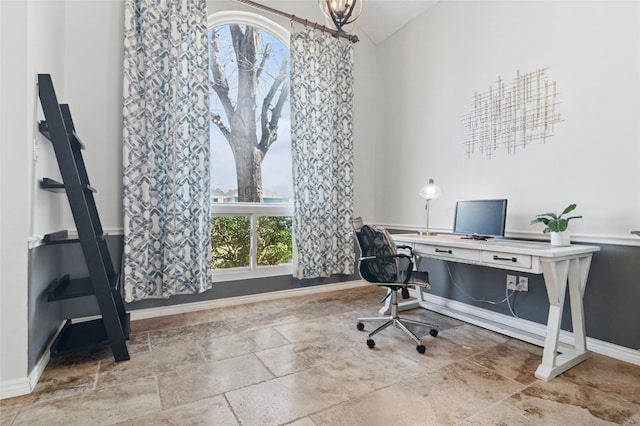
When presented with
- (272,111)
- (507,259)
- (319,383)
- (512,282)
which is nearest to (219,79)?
(272,111)

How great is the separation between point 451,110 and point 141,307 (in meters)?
3.60

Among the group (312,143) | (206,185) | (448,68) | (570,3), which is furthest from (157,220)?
(570,3)

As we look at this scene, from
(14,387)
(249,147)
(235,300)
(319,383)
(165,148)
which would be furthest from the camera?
(249,147)

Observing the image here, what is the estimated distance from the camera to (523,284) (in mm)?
2672

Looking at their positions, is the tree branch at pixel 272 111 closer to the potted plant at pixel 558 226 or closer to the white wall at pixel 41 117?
the white wall at pixel 41 117

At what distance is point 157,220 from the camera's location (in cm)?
291

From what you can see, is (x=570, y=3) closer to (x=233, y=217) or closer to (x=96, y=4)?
(x=233, y=217)

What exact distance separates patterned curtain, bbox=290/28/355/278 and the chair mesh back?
1274 millimetres

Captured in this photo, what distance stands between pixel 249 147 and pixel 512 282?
2.90 m

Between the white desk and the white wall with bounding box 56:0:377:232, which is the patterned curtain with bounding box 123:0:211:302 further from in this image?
the white desk

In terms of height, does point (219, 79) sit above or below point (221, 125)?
above

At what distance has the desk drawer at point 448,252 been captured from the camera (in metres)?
2.42

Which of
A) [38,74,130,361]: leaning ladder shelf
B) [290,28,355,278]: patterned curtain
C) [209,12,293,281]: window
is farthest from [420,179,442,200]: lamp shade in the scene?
[38,74,130,361]: leaning ladder shelf

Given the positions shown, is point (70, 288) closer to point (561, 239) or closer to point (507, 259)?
point (507, 259)
